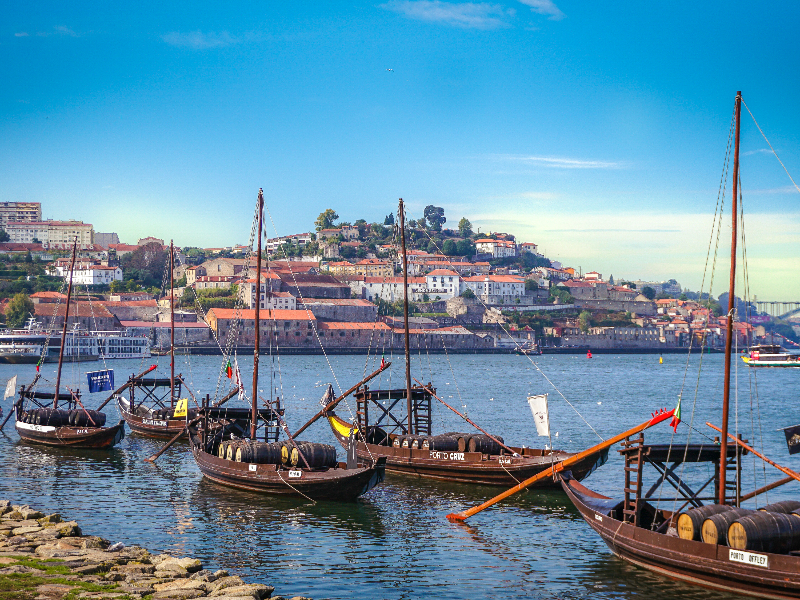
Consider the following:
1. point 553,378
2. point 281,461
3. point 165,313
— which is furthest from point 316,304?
point 281,461

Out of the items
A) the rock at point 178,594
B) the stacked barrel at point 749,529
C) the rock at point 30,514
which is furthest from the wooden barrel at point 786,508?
the rock at point 30,514

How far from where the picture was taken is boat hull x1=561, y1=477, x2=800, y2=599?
641 inches

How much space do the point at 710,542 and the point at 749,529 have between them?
0.91 m

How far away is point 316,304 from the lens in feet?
578

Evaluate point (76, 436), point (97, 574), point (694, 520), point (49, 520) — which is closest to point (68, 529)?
point (49, 520)

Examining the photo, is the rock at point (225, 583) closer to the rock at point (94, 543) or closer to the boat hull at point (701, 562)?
the rock at point (94, 543)

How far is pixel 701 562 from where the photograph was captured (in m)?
17.5

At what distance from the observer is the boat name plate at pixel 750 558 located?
1639cm

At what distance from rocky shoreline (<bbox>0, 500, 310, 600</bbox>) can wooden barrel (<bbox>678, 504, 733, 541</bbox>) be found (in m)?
7.41

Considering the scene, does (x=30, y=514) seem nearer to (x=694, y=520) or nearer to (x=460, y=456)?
(x=460, y=456)

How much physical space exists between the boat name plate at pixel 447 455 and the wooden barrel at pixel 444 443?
0.94 ft

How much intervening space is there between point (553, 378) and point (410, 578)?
86727 millimetres

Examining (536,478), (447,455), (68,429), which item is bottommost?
(68,429)

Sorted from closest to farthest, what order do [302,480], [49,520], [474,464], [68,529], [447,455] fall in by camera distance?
[68,529] < [49,520] < [302,480] < [474,464] < [447,455]
